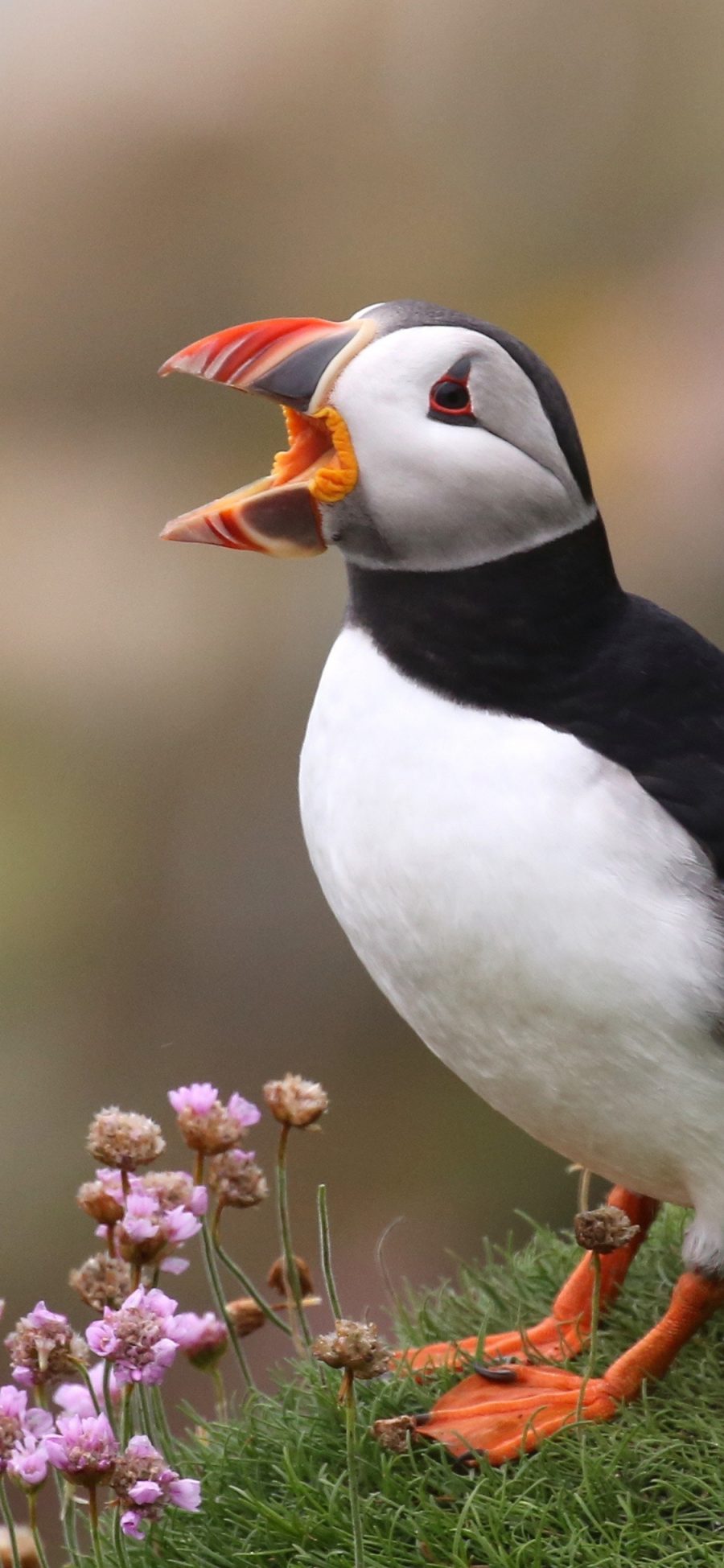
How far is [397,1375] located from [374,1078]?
8.96 feet

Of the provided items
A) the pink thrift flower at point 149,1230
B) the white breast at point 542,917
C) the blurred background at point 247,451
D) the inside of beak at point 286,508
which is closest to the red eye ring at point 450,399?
the inside of beak at point 286,508

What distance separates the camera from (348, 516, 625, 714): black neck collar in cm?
165

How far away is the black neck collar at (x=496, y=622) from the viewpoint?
5.42 feet

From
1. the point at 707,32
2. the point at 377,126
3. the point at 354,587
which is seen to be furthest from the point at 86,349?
the point at 354,587

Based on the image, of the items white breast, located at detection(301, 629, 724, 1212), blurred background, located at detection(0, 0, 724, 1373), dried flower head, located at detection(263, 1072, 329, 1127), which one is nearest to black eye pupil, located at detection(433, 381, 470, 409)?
white breast, located at detection(301, 629, 724, 1212)

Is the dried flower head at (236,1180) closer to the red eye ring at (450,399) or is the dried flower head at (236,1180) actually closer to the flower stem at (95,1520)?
the flower stem at (95,1520)

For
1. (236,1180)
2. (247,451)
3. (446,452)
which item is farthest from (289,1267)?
(247,451)

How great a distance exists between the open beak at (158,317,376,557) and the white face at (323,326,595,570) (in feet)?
0.06

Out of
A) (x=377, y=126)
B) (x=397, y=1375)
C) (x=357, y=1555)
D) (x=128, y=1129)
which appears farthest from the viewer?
(x=377, y=126)

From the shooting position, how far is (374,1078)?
14.9 feet

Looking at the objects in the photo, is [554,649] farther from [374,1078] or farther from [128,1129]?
[374,1078]

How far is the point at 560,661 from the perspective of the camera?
1.68 metres

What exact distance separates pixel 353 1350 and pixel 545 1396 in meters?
0.54

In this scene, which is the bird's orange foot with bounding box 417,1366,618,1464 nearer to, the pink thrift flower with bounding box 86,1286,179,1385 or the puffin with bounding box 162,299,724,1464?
the puffin with bounding box 162,299,724,1464
